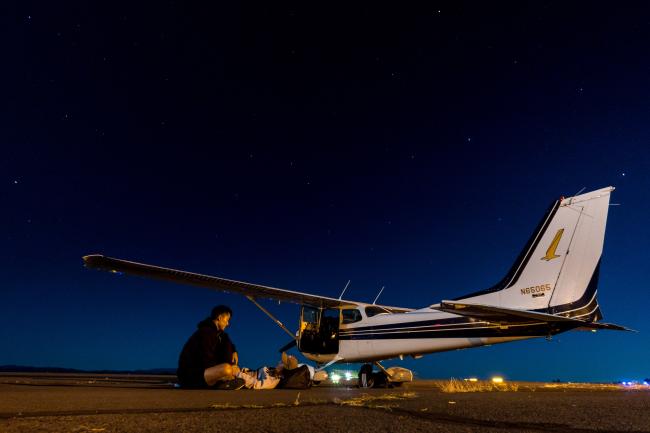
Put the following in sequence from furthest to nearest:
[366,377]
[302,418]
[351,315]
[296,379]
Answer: [351,315] → [366,377] → [296,379] → [302,418]

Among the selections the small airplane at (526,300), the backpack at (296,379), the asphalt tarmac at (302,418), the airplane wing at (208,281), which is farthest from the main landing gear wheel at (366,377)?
the asphalt tarmac at (302,418)

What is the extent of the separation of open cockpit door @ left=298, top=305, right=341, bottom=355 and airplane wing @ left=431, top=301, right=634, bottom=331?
5.10 metres

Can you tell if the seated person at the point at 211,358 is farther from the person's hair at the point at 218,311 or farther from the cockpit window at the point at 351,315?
the cockpit window at the point at 351,315

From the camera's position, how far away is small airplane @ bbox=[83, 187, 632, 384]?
10883mm

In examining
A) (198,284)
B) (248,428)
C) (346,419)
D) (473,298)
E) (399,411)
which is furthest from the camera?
(198,284)

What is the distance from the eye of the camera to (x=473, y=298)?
1214 centimetres

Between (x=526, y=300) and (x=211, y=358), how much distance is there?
7267 mm

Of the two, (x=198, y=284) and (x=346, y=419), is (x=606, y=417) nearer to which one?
(x=346, y=419)

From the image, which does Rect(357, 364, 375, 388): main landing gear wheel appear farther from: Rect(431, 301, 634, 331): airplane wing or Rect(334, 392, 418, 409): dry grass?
Rect(334, 392, 418, 409): dry grass

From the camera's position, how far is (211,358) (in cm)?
794

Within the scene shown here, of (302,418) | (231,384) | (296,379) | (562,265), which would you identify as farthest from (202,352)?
(562,265)

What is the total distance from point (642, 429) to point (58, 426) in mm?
3965

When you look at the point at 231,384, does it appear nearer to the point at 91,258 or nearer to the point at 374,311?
the point at 91,258

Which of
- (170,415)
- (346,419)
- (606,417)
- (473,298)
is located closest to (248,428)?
(346,419)
